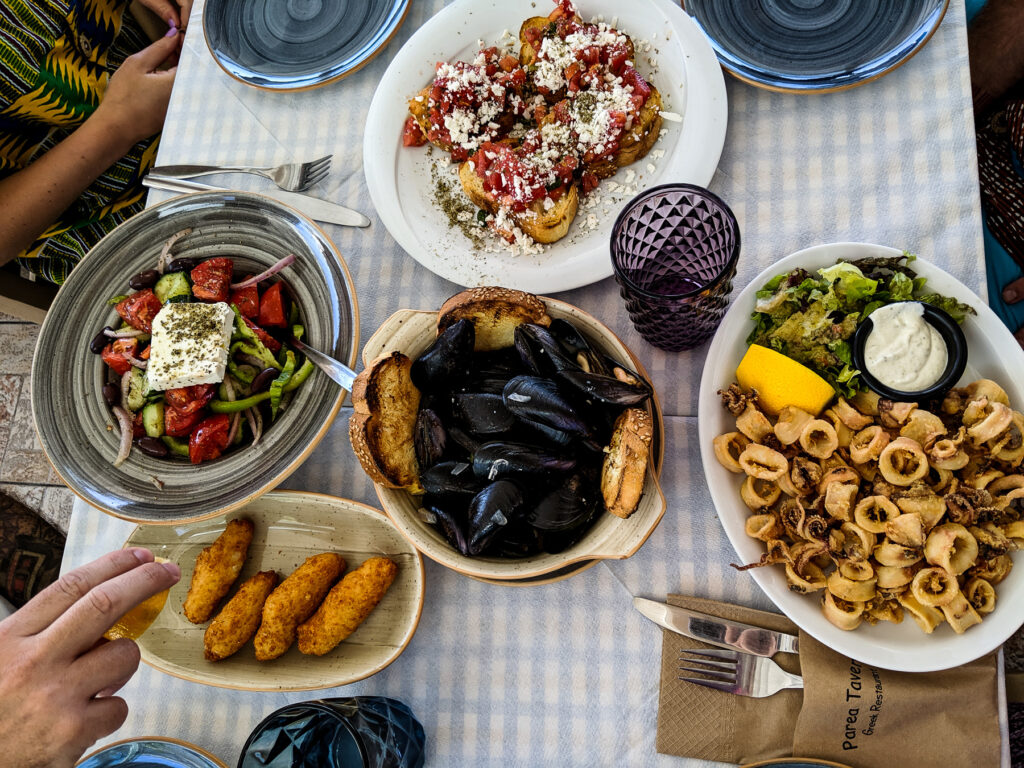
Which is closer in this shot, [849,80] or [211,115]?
[849,80]

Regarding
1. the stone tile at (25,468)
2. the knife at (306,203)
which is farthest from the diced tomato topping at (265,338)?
the stone tile at (25,468)

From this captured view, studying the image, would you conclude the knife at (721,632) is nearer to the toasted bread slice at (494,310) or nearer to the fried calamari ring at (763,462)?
the fried calamari ring at (763,462)

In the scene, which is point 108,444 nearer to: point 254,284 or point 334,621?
point 254,284

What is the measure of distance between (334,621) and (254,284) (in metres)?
0.72

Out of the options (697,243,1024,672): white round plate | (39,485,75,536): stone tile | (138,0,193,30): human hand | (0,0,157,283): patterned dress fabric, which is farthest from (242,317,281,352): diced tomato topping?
(39,485,75,536): stone tile

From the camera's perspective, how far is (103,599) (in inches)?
45.7

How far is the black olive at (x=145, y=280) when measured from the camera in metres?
1.44

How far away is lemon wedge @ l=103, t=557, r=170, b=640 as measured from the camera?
132cm

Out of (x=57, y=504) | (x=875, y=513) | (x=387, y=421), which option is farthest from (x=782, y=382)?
(x=57, y=504)

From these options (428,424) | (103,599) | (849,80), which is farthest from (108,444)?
(849,80)

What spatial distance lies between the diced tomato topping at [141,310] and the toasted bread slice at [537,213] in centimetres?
72

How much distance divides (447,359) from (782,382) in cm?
61

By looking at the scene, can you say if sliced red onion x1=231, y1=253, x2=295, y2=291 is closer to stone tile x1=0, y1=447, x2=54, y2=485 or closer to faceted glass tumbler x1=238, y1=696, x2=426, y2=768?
faceted glass tumbler x1=238, y1=696, x2=426, y2=768

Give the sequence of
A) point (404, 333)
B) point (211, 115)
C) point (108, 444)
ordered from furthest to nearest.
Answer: point (211, 115) < point (108, 444) < point (404, 333)
